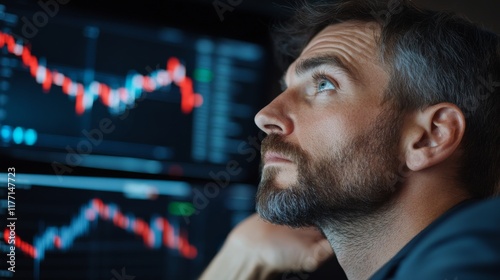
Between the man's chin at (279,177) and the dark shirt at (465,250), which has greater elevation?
the man's chin at (279,177)

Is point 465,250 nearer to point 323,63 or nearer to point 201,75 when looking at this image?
point 323,63

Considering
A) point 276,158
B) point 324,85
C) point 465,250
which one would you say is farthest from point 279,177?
point 465,250

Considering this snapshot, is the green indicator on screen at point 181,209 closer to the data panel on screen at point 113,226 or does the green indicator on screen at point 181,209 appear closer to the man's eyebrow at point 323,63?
the data panel on screen at point 113,226

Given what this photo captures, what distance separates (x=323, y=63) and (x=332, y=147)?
14 cm

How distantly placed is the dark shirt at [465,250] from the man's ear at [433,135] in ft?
1.12

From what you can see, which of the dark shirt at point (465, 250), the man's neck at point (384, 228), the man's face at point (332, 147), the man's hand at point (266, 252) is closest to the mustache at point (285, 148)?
the man's face at point (332, 147)

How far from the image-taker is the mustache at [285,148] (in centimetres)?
99

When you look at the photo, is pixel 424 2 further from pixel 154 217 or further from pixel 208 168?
pixel 154 217

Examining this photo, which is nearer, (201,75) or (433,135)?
(433,135)

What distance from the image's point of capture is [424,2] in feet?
4.75

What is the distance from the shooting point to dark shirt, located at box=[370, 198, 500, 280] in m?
0.57

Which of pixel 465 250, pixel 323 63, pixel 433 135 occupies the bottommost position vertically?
pixel 465 250

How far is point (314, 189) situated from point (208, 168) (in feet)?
1.00

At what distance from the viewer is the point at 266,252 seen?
1.18m
